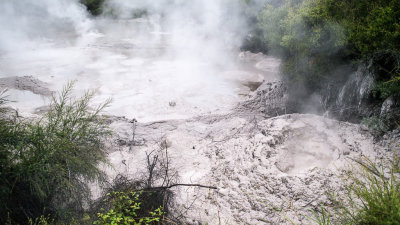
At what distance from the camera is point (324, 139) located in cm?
477

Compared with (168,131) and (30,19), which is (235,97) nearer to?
(168,131)

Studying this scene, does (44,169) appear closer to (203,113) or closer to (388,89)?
(203,113)

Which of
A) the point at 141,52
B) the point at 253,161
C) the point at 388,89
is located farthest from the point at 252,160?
the point at 141,52

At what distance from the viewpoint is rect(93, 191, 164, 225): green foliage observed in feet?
9.78

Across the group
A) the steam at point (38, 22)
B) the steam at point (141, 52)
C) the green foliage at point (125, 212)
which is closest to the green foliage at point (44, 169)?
the green foliage at point (125, 212)

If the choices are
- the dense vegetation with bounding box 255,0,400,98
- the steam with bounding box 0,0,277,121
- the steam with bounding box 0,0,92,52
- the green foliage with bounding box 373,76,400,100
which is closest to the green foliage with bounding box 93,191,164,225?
the steam with bounding box 0,0,277,121

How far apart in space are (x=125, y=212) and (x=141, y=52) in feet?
38.8

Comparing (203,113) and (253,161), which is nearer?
(253,161)

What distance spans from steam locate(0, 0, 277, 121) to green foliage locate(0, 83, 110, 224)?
12.8ft

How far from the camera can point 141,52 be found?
14.0 meters

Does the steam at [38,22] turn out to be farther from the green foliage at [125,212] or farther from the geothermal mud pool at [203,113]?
the green foliage at [125,212]

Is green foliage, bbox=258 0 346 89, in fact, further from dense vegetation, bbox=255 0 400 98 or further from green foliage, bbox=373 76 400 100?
green foliage, bbox=373 76 400 100

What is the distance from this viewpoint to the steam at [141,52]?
8609 millimetres

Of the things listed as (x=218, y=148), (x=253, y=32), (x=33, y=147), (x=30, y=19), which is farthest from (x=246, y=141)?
(x=30, y=19)
